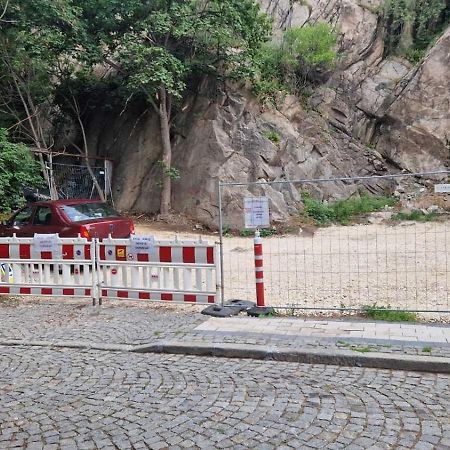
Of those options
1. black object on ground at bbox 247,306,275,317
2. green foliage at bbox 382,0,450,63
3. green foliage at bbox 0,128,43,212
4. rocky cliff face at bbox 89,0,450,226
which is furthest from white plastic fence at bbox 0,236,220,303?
green foliage at bbox 382,0,450,63

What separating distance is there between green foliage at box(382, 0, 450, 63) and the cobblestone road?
2596cm

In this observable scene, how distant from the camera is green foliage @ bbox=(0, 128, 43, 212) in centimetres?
1703

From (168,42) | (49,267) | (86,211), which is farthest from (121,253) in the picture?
(168,42)

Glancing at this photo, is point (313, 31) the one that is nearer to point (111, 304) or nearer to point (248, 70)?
point (248, 70)

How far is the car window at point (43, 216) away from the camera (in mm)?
11094

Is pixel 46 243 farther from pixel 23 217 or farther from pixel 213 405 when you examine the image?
pixel 213 405

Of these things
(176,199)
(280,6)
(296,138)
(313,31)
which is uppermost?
(280,6)

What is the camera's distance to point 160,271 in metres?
7.73

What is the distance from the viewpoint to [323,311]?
7414 mm

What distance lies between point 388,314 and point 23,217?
28.2 ft

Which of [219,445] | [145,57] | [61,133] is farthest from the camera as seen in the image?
[61,133]

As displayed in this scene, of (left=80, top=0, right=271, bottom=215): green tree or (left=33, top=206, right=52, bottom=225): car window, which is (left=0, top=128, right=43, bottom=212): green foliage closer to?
(left=80, top=0, right=271, bottom=215): green tree

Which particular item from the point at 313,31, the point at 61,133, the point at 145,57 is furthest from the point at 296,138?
the point at 61,133

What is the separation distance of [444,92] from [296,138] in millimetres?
8205
